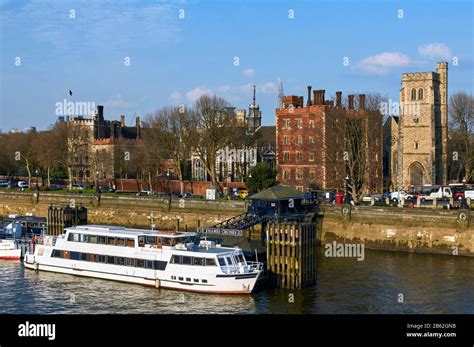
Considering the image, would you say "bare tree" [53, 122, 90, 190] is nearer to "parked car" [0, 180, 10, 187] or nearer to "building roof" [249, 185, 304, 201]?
"parked car" [0, 180, 10, 187]

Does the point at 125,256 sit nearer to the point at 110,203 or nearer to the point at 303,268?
the point at 303,268

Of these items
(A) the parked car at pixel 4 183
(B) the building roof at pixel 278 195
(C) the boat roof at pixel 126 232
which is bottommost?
(C) the boat roof at pixel 126 232

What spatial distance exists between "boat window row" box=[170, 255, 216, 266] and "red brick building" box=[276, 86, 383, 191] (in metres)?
33.0

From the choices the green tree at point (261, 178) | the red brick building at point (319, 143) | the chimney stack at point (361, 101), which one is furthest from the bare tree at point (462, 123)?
the green tree at point (261, 178)

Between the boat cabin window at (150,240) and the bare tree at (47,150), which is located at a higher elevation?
the bare tree at (47,150)

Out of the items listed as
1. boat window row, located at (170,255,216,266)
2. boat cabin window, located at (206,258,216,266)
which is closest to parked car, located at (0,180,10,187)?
boat window row, located at (170,255,216,266)

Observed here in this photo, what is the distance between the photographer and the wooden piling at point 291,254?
45219 mm

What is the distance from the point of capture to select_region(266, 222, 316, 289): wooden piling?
45219 mm

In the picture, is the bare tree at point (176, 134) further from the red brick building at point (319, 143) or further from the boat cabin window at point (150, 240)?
the boat cabin window at point (150, 240)

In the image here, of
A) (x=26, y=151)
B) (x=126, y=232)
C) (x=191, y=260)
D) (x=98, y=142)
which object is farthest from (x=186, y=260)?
(x=98, y=142)

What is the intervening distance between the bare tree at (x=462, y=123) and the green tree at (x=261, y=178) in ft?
74.2

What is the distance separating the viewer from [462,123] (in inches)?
3524
